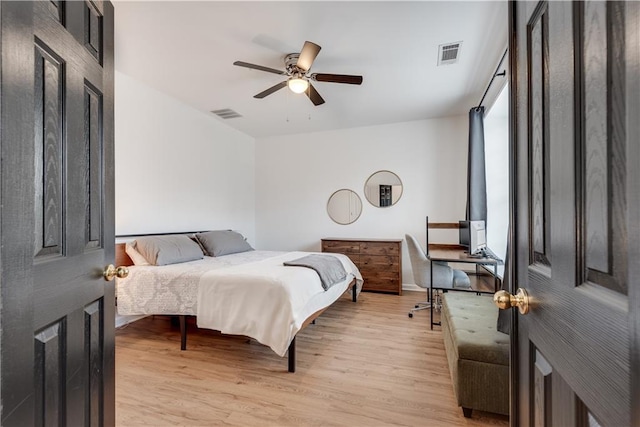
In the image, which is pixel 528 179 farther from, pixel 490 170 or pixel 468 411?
pixel 490 170

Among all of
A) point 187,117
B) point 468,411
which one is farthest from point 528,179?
point 187,117

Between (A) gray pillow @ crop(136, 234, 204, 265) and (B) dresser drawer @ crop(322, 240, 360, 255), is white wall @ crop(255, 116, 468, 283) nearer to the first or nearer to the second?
(B) dresser drawer @ crop(322, 240, 360, 255)

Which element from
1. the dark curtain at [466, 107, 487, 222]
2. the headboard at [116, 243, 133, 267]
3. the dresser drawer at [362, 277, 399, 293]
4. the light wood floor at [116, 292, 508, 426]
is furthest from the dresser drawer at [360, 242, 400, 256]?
the headboard at [116, 243, 133, 267]

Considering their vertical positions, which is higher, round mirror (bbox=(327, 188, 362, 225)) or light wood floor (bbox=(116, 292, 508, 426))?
round mirror (bbox=(327, 188, 362, 225))

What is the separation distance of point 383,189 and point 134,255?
12.1 feet

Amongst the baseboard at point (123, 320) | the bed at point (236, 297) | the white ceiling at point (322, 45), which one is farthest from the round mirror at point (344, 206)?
the baseboard at point (123, 320)

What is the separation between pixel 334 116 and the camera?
450 centimetres

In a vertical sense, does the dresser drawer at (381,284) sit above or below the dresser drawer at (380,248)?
below

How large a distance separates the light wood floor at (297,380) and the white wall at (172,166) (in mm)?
1413

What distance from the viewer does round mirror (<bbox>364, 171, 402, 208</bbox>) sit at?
4902mm

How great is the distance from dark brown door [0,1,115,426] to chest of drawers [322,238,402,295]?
3.72 metres

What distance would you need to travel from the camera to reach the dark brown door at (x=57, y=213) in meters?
0.61

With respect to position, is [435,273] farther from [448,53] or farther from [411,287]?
[448,53]

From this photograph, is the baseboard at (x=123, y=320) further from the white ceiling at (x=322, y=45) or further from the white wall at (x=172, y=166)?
the white ceiling at (x=322, y=45)
